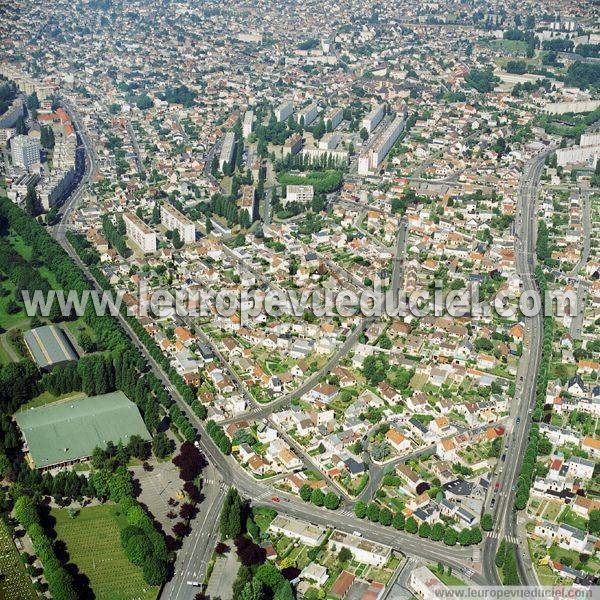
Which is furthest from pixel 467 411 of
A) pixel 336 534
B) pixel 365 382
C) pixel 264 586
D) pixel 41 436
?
pixel 41 436

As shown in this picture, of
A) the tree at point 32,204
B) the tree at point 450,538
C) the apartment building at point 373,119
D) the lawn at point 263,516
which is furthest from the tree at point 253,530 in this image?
the apartment building at point 373,119

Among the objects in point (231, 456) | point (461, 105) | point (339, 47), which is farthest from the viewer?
point (339, 47)

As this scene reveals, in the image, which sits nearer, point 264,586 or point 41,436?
point 264,586

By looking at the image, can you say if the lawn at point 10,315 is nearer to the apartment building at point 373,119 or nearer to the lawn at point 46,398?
the lawn at point 46,398

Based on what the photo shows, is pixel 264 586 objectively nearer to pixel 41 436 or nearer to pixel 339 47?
pixel 41 436

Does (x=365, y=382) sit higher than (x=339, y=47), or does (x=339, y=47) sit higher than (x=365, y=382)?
(x=339, y=47)

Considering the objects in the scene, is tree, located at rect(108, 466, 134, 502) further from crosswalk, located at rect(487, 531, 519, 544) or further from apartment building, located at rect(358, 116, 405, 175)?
apartment building, located at rect(358, 116, 405, 175)
